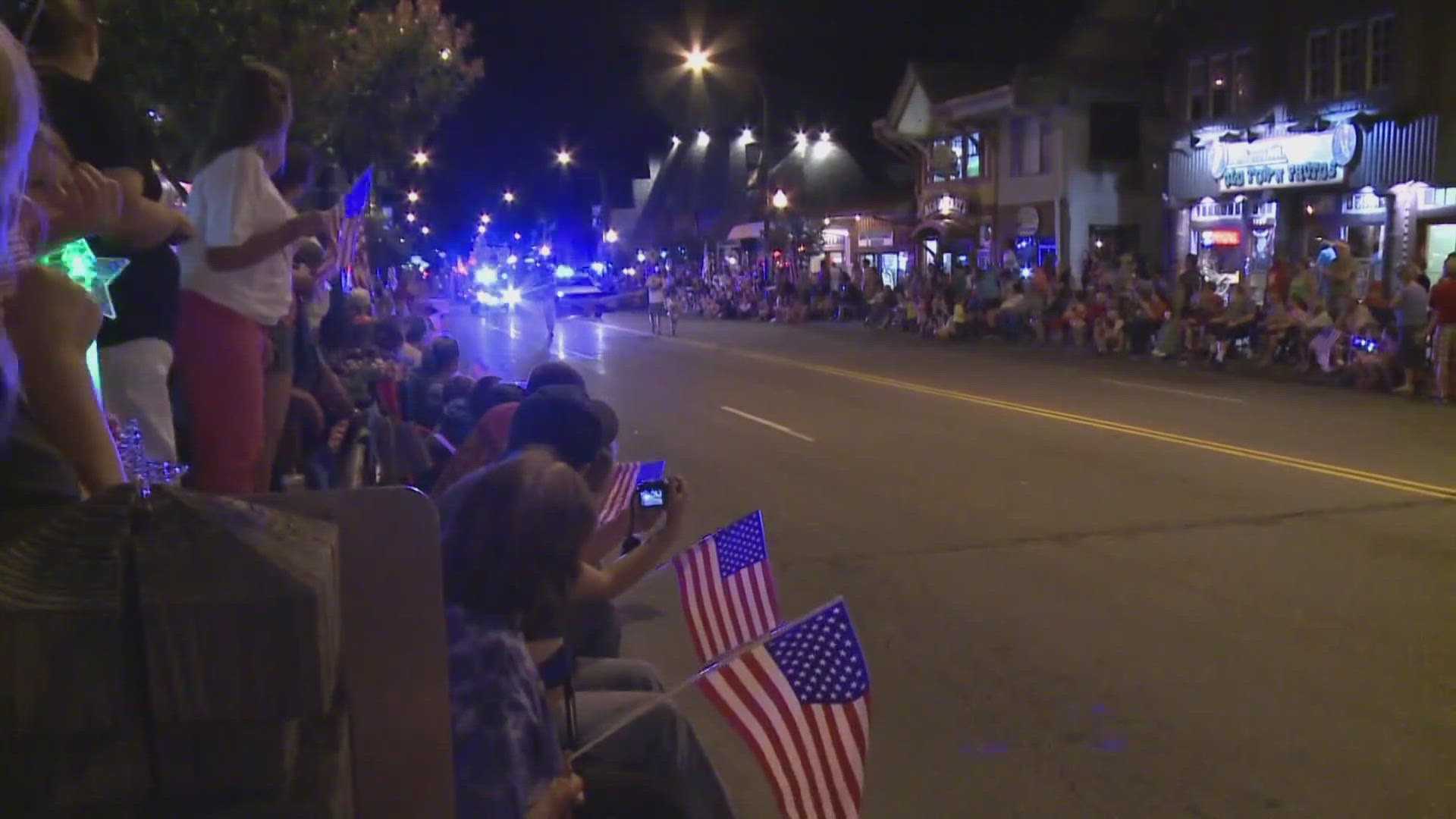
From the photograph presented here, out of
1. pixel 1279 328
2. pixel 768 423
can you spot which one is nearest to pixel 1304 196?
pixel 1279 328

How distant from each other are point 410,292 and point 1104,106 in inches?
827

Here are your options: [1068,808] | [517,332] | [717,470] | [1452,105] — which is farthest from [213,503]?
[517,332]

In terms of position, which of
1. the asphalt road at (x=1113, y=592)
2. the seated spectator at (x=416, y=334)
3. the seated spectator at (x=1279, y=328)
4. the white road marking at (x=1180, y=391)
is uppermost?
the seated spectator at (x=416, y=334)

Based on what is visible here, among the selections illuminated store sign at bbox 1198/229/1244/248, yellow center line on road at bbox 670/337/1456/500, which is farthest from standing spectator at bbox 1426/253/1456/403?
illuminated store sign at bbox 1198/229/1244/248

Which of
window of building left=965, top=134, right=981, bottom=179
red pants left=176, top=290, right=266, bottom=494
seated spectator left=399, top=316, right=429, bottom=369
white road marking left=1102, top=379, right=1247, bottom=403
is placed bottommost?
white road marking left=1102, top=379, right=1247, bottom=403

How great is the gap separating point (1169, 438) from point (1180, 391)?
5175 mm

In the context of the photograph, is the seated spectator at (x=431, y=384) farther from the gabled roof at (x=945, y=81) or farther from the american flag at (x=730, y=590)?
the gabled roof at (x=945, y=81)

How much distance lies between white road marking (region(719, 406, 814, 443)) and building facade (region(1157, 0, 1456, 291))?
13.5m

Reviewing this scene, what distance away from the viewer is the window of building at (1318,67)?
25953mm

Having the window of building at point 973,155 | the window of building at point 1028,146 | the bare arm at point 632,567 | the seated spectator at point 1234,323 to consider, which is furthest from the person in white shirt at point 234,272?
the window of building at point 973,155

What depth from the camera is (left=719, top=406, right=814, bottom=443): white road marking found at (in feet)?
46.0

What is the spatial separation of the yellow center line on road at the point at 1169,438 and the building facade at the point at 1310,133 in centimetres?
991

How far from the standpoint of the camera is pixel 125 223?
8.92ft

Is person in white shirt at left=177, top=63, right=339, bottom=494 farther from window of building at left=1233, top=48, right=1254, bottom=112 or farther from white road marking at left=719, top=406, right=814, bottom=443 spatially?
window of building at left=1233, top=48, right=1254, bottom=112
